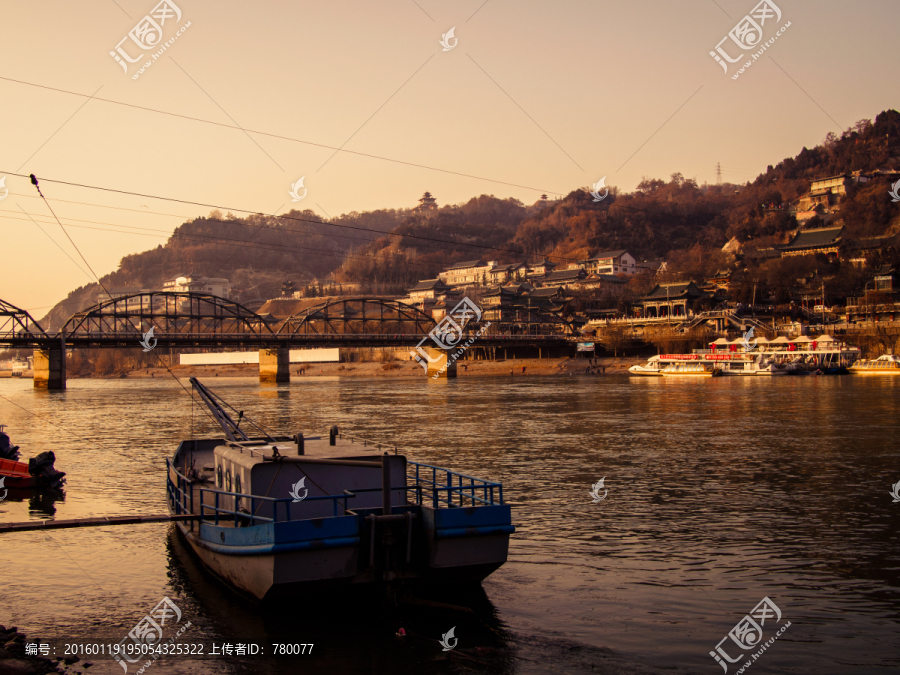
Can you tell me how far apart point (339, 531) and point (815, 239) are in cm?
14860

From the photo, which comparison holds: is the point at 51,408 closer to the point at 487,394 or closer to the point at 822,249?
the point at 487,394

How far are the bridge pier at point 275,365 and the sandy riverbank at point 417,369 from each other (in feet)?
96.4

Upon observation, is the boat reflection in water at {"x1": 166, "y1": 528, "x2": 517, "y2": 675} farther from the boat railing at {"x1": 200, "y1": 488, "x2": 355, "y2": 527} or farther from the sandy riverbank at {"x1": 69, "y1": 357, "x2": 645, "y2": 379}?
the sandy riverbank at {"x1": 69, "y1": 357, "x2": 645, "y2": 379}

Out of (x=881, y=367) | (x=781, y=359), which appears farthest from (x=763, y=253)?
(x=881, y=367)

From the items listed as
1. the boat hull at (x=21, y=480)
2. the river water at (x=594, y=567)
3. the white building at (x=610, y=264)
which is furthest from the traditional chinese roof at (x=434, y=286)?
the boat hull at (x=21, y=480)

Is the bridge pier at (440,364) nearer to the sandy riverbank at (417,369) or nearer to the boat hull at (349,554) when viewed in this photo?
the sandy riverbank at (417,369)

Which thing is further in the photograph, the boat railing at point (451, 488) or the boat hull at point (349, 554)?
the boat railing at point (451, 488)

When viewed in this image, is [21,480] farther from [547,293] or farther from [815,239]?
[547,293]

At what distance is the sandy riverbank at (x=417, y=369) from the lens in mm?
119331

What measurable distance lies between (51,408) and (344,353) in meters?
98.4

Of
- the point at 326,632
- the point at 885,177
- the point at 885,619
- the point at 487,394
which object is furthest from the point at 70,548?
the point at 885,177

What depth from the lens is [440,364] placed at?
118812 mm

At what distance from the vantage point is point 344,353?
159 m

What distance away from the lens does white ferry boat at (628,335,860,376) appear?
95.2 m
